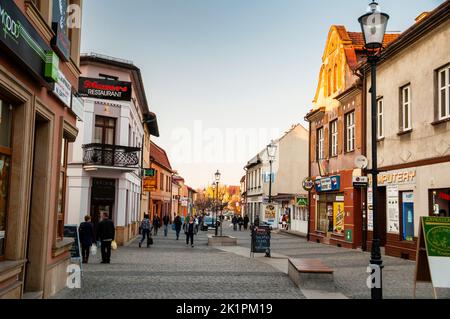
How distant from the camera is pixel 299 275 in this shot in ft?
36.5

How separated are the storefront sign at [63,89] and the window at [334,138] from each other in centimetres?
1842

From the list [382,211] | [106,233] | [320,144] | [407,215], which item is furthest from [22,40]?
[320,144]

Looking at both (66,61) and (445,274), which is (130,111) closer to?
(66,61)

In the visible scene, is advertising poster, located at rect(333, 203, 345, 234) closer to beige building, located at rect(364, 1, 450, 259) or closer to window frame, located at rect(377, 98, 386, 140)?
beige building, located at rect(364, 1, 450, 259)

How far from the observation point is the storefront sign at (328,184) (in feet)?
83.5

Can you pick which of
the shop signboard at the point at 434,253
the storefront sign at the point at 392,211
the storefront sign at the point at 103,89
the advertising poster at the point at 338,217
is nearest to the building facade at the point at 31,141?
the storefront sign at the point at 103,89

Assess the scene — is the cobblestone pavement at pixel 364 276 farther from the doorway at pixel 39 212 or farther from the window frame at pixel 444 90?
the doorway at pixel 39 212

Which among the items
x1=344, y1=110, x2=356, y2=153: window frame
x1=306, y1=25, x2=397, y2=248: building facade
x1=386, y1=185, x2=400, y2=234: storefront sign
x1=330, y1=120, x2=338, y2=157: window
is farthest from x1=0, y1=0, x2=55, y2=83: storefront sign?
x1=330, y1=120, x2=338, y2=157: window

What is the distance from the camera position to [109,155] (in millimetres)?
24688

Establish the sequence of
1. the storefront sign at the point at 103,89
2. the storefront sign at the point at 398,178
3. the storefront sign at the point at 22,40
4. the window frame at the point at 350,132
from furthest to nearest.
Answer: the window frame at the point at 350,132, the storefront sign at the point at 398,178, the storefront sign at the point at 103,89, the storefront sign at the point at 22,40

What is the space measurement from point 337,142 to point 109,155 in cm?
1163

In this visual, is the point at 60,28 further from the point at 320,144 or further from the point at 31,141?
the point at 320,144

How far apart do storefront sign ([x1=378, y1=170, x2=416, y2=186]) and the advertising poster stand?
496 centimetres

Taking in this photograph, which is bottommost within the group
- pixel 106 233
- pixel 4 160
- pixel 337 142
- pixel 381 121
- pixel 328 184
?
pixel 106 233
